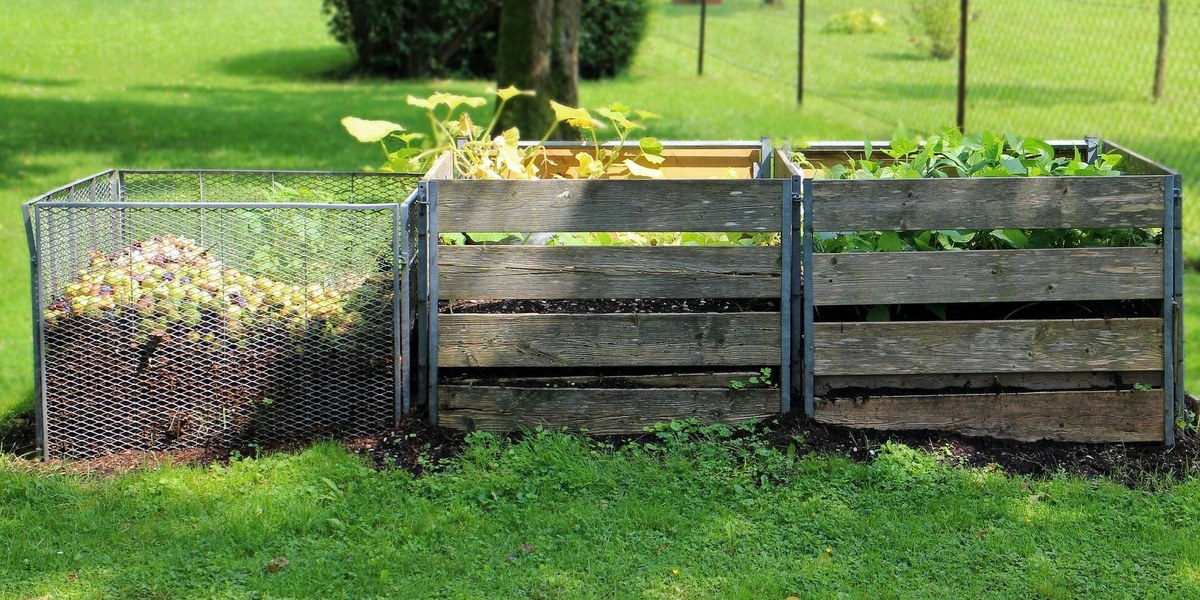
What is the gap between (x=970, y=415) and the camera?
459 cm

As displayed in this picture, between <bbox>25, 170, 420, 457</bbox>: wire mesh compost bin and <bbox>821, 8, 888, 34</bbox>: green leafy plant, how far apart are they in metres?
24.8

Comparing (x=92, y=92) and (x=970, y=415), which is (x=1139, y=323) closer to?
(x=970, y=415)

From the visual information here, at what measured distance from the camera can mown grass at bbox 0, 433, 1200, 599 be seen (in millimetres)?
3662

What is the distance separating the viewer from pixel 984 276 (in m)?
4.48

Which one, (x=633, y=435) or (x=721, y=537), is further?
(x=633, y=435)

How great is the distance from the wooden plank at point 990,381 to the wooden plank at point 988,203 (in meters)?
0.59

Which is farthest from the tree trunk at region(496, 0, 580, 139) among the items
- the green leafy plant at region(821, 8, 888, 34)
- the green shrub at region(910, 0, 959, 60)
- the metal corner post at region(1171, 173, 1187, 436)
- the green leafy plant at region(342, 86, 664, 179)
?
the green leafy plant at region(821, 8, 888, 34)

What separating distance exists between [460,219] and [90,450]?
172cm

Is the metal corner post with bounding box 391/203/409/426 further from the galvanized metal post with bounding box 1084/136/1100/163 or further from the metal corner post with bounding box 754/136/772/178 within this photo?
the galvanized metal post with bounding box 1084/136/1100/163

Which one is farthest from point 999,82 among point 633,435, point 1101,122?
point 633,435

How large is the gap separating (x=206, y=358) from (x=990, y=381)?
10.1 feet

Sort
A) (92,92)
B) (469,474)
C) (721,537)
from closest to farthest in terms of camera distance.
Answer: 1. (721,537)
2. (469,474)
3. (92,92)

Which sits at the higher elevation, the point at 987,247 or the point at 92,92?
the point at 92,92

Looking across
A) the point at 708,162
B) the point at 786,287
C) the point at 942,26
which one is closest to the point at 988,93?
the point at 942,26
